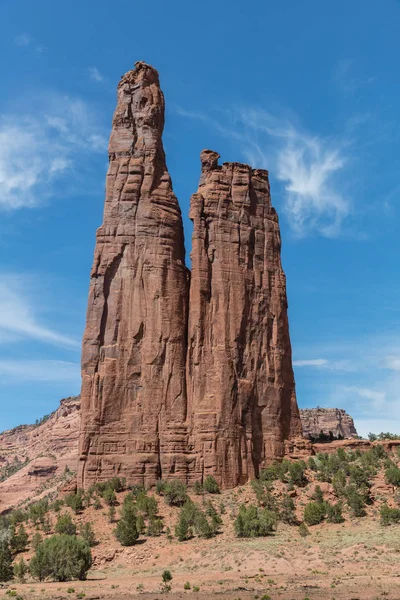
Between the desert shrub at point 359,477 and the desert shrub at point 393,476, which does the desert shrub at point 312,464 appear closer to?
the desert shrub at point 359,477

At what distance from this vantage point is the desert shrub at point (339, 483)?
49844 millimetres

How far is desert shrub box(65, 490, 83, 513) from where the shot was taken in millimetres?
50344

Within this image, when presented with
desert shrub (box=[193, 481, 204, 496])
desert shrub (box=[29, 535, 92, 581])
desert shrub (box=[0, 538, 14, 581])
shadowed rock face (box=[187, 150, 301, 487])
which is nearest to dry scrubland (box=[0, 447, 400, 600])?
desert shrub (box=[193, 481, 204, 496])

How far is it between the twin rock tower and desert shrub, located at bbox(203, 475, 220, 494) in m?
Result: 1.25

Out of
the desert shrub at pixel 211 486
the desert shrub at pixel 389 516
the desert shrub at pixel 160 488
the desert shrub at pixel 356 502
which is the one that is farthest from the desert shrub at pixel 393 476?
the desert shrub at pixel 160 488

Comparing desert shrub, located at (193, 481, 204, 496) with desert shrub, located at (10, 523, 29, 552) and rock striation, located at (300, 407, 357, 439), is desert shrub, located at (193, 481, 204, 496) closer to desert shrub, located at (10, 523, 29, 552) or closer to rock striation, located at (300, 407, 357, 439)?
desert shrub, located at (10, 523, 29, 552)

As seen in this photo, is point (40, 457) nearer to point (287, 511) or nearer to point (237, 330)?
point (237, 330)

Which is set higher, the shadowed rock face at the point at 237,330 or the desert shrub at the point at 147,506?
the shadowed rock face at the point at 237,330

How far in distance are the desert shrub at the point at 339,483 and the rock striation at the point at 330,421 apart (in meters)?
80.8

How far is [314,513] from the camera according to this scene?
4662 cm

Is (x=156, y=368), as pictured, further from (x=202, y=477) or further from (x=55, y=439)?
(x=55, y=439)

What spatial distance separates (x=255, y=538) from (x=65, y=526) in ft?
43.1

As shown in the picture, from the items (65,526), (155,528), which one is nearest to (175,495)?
(155,528)

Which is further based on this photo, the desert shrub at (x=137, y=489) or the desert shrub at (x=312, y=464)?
the desert shrub at (x=312, y=464)
